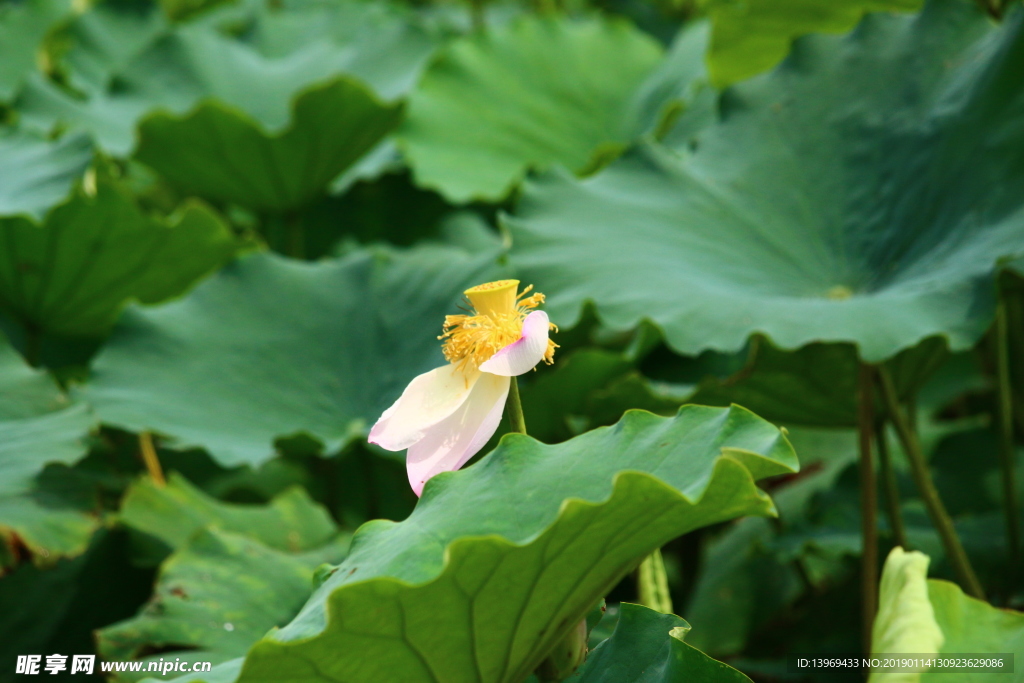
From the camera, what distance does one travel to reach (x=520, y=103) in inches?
93.5

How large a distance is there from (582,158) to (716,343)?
1.16 m

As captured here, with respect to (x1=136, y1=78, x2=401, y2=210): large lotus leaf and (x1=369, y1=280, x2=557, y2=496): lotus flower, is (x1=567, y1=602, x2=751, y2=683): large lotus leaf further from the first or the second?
(x1=136, y1=78, x2=401, y2=210): large lotus leaf

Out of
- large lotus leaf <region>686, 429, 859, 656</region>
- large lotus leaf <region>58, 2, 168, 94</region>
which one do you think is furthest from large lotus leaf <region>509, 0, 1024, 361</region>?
large lotus leaf <region>58, 2, 168, 94</region>

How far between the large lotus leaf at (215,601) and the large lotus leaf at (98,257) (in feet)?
2.02

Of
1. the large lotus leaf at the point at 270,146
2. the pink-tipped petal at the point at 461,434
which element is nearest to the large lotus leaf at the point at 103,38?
the large lotus leaf at the point at 270,146

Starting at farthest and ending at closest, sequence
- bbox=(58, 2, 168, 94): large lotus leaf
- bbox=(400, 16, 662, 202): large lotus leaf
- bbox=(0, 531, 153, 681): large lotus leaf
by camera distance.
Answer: bbox=(58, 2, 168, 94): large lotus leaf → bbox=(400, 16, 662, 202): large lotus leaf → bbox=(0, 531, 153, 681): large lotus leaf

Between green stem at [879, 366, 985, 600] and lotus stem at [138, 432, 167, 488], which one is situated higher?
green stem at [879, 366, 985, 600]

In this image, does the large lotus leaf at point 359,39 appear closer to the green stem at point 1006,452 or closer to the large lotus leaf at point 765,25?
the large lotus leaf at point 765,25

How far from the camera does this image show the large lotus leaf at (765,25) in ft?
5.53

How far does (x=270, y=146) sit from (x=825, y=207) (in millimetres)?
1057

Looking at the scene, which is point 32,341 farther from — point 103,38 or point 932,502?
point 932,502

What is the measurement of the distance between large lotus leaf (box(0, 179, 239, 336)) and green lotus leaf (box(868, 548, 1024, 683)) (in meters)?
1.29

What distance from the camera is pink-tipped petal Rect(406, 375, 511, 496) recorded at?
2.40 ft

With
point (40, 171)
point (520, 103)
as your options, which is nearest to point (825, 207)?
point (520, 103)
